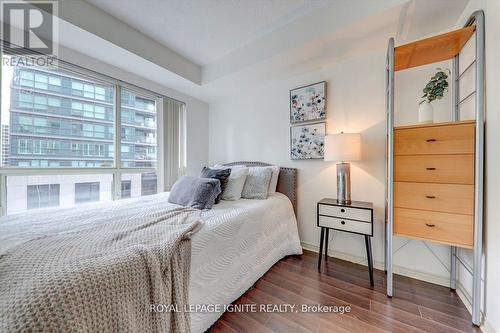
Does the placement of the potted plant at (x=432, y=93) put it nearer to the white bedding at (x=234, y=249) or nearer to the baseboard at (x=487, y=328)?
the baseboard at (x=487, y=328)

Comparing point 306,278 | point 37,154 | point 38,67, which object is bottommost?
point 306,278

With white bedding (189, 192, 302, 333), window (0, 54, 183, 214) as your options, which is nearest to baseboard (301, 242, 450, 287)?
white bedding (189, 192, 302, 333)

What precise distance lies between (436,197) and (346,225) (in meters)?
0.73

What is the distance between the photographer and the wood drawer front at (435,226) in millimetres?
1331

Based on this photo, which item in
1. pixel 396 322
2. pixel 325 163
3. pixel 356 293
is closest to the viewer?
pixel 396 322

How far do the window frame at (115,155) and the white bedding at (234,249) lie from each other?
1.50m

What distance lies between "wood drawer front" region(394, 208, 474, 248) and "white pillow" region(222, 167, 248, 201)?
1517mm

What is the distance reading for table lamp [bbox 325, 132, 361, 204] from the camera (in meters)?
1.90

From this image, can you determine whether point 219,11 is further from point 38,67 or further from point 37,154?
point 37,154

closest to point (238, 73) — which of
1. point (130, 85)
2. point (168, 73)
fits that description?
point (168, 73)

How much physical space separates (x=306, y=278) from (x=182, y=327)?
1285 millimetres

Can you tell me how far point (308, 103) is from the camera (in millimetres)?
2445

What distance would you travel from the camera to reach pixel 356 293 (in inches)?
63.4
